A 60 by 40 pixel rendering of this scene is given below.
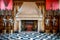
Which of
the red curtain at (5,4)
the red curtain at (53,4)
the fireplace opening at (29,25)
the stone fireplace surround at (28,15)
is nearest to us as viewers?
the red curtain at (5,4)

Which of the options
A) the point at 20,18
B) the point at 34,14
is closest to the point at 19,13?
the point at 20,18

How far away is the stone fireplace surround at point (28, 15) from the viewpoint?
17516mm

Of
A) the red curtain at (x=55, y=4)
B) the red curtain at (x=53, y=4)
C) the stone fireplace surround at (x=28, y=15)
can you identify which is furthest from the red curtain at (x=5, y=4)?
the stone fireplace surround at (x=28, y=15)

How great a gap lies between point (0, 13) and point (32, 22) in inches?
165

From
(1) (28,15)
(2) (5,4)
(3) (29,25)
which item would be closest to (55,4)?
(2) (5,4)

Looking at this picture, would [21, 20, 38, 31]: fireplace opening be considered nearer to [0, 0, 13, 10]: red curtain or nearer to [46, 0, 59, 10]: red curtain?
[46, 0, 59, 10]: red curtain

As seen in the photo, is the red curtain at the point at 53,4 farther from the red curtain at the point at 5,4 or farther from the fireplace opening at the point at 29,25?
the fireplace opening at the point at 29,25

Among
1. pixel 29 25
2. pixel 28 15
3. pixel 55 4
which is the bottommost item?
pixel 29 25

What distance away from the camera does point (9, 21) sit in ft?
57.0

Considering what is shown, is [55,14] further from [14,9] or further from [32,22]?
[14,9]

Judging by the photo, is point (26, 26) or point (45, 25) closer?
point (45, 25)

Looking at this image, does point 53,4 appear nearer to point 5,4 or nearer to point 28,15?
point 5,4

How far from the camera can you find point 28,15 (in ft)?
58.1

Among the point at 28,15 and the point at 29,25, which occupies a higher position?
the point at 28,15
